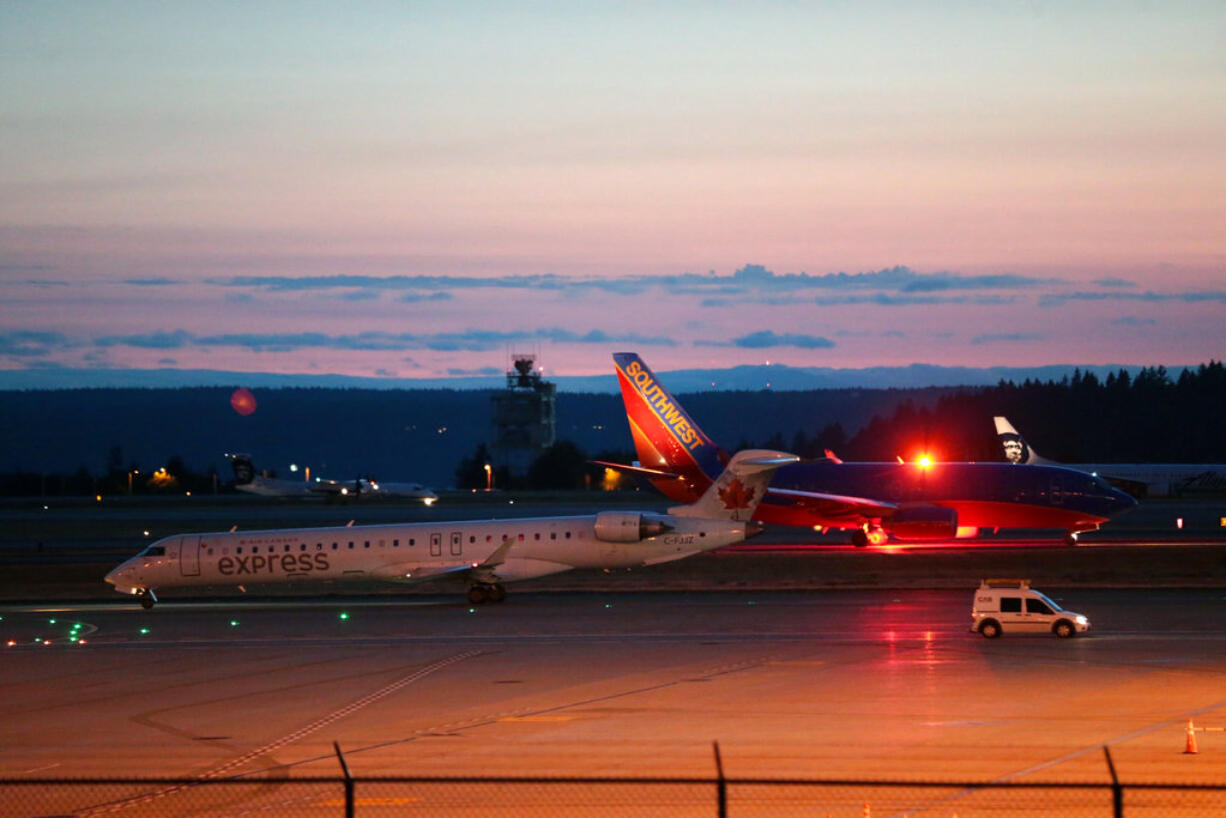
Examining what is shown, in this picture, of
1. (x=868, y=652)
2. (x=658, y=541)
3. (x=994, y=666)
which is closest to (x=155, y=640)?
(x=658, y=541)

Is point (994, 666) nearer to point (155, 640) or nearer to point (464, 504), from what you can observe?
point (155, 640)

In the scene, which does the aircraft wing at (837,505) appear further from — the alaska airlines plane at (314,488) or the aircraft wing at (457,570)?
the alaska airlines plane at (314,488)

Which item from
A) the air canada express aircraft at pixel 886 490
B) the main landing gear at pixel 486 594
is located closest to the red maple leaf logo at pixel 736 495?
the main landing gear at pixel 486 594

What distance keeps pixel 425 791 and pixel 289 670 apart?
12.0 meters

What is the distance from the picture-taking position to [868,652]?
2981 centimetres

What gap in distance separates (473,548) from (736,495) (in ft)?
28.2

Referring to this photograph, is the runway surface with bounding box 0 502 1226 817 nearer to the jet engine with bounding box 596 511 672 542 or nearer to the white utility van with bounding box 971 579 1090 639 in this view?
the white utility van with bounding box 971 579 1090 639

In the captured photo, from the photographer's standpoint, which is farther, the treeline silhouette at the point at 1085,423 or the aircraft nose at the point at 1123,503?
the treeline silhouette at the point at 1085,423

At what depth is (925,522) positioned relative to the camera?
57344mm

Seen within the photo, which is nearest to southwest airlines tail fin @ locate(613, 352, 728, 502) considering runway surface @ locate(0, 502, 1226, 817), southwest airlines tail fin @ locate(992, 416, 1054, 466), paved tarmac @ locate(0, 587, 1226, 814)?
runway surface @ locate(0, 502, 1226, 817)

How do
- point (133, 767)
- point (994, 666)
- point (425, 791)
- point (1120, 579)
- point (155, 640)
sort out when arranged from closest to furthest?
point (425, 791) < point (133, 767) < point (994, 666) < point (155, 640) < point (1120, 579)

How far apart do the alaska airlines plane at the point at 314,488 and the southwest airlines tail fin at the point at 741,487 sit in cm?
7758

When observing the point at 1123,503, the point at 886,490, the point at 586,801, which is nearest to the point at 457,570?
the point at 886,490

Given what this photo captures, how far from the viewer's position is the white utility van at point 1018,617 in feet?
104
